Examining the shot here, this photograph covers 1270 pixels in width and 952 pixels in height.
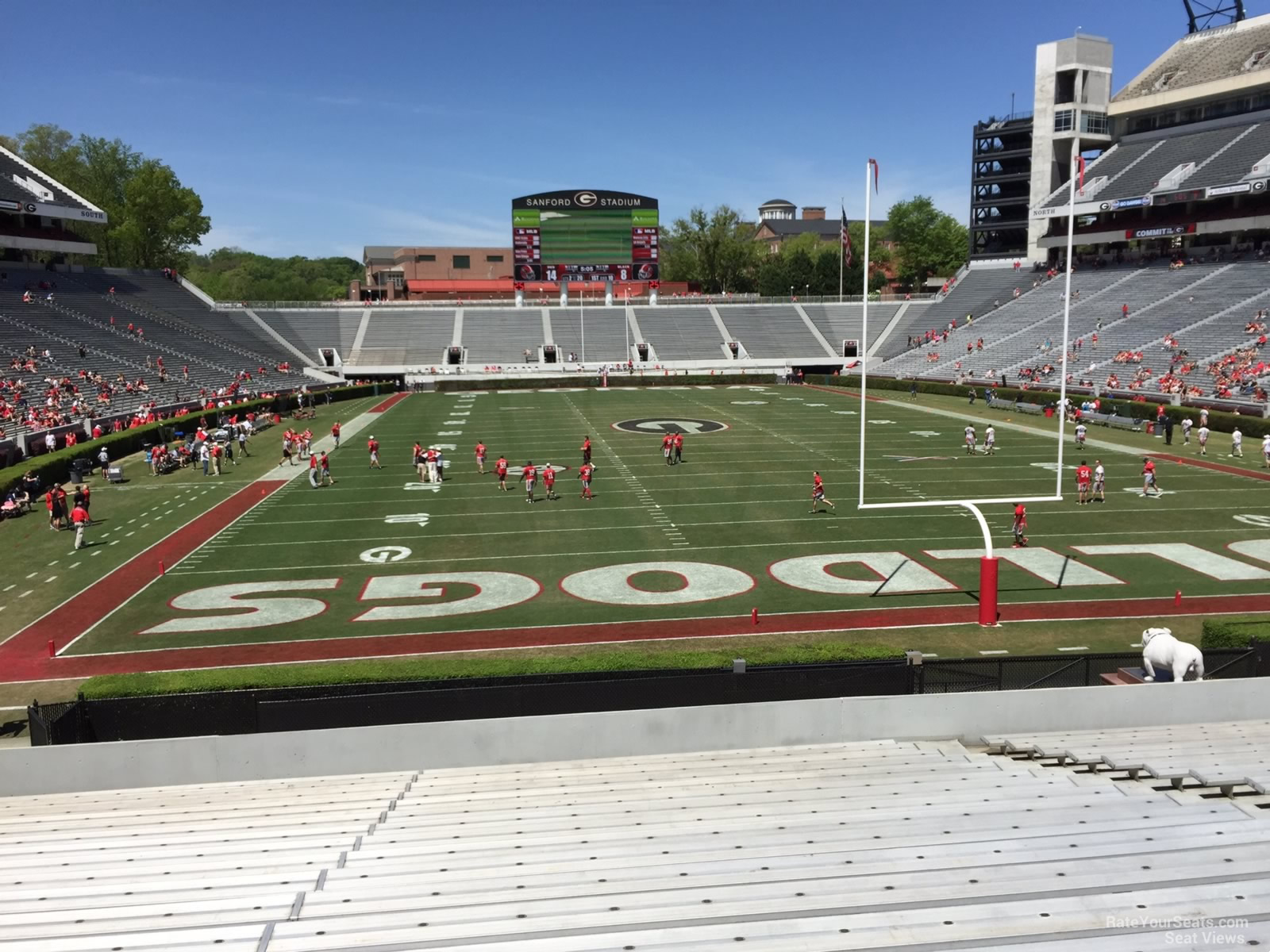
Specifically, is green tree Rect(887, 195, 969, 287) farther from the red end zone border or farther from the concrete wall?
the concrete wall

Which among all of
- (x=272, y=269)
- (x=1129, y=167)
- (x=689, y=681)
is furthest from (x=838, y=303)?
(x=272, y=269)

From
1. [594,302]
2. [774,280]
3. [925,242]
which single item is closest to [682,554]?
[594,302]

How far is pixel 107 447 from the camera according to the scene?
32219 millimetres

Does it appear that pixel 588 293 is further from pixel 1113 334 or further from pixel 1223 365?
pixel 1223 365

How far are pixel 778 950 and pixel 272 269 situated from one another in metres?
179

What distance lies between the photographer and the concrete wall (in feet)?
30.3

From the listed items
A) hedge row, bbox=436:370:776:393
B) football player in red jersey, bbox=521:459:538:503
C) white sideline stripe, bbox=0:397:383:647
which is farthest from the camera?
hedge row, bbox=436:370:776:393

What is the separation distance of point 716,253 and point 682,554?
9647 cm

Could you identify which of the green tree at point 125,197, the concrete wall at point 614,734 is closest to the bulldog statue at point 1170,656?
the concrete wall at point 614,734

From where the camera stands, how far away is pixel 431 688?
10648mm

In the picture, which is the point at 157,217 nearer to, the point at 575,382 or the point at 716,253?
the point at 575,382

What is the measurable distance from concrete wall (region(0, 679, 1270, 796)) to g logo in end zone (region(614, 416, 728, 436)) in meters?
29.3

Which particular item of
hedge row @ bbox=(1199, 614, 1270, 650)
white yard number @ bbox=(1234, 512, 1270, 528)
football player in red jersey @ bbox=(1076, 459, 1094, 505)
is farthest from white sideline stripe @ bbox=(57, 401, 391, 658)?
white yard number @ bbox=(1234, 512, 1270, 528)

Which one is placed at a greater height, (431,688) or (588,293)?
(588,293)
